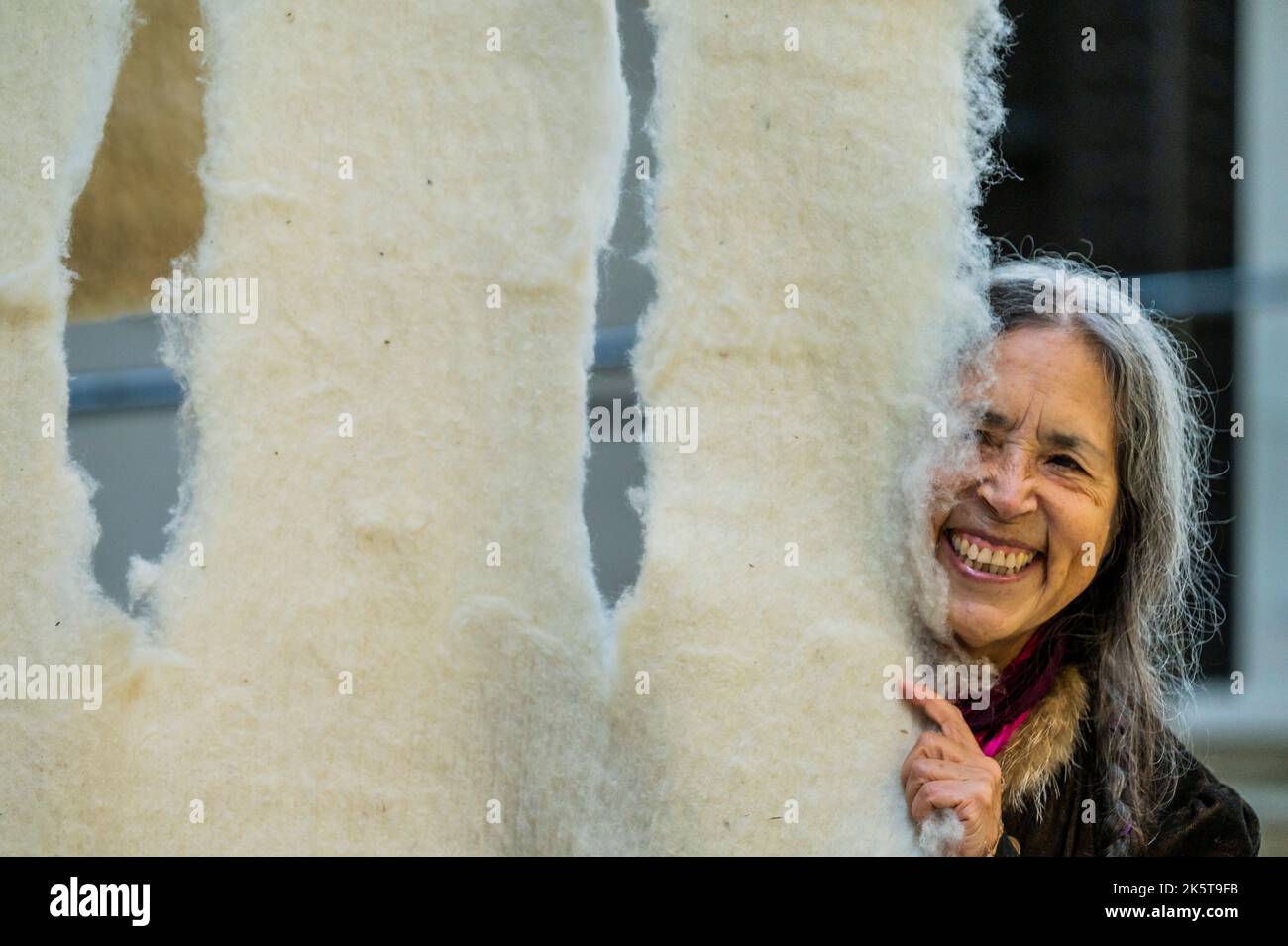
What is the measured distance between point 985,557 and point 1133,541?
0.13 m

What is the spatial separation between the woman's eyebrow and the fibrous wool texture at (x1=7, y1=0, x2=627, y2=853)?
26 cm

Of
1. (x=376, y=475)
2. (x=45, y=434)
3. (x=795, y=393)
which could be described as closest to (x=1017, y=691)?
(x=795, y=393)

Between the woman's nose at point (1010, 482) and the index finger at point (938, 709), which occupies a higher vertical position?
the woman's nose at point (1010, 482)

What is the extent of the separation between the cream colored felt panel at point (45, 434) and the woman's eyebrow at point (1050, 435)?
563 mm

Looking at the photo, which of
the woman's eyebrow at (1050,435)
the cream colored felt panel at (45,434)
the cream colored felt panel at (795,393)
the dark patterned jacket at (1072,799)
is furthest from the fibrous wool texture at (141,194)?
the dark patterned jacket at (1072,799)

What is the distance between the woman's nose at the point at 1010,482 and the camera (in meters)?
0.73

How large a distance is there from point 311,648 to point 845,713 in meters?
0.34

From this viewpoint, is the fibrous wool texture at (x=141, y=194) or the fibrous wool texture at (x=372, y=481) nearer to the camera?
the fibrous wool texture at (x=372, y=481)

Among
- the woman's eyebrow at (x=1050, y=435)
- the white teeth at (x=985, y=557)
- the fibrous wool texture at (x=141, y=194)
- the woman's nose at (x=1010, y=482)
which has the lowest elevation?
the white teeth at (x=985, y=557)

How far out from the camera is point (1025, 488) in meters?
0.74

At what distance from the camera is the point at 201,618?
746 millimetres

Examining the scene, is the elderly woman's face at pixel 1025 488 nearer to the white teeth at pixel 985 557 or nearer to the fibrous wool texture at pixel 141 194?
the white teeth at pixel 985 557
